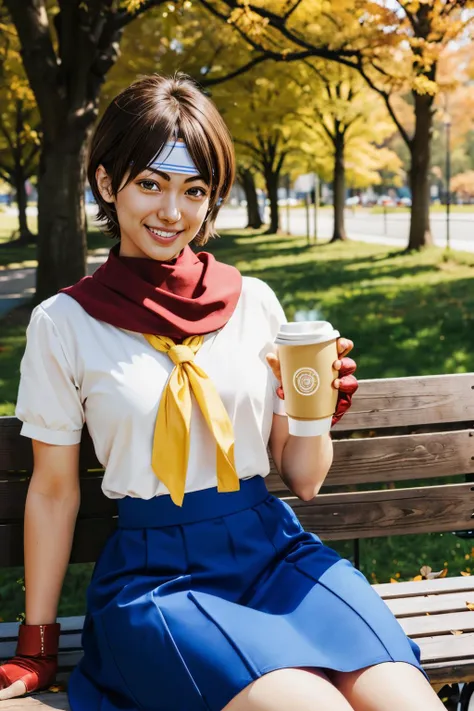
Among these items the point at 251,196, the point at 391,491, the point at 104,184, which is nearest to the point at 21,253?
the point at 251,196

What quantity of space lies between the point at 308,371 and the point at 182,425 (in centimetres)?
37

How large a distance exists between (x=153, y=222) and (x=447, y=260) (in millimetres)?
16506

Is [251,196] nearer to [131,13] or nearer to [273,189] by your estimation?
[273,189]

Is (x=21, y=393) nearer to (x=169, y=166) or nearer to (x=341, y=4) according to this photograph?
(x=169, y=166)

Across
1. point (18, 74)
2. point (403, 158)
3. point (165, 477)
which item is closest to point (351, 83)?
point (18, 74)

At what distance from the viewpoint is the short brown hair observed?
2443 millimetres

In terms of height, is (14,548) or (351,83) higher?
(351,83)

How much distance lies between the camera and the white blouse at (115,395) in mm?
2447


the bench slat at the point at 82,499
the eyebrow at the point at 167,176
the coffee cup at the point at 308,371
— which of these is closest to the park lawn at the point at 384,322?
the bench slat at the point at 82,499

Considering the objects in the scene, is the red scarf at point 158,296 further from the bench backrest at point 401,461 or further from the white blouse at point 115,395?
the bench backrest at point 401,461

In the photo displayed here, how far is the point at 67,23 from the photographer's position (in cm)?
1041

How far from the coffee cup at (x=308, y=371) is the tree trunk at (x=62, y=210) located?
28.7ft

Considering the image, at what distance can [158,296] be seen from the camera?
99.7 inches

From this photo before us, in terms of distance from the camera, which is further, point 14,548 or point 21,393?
point 14,548
